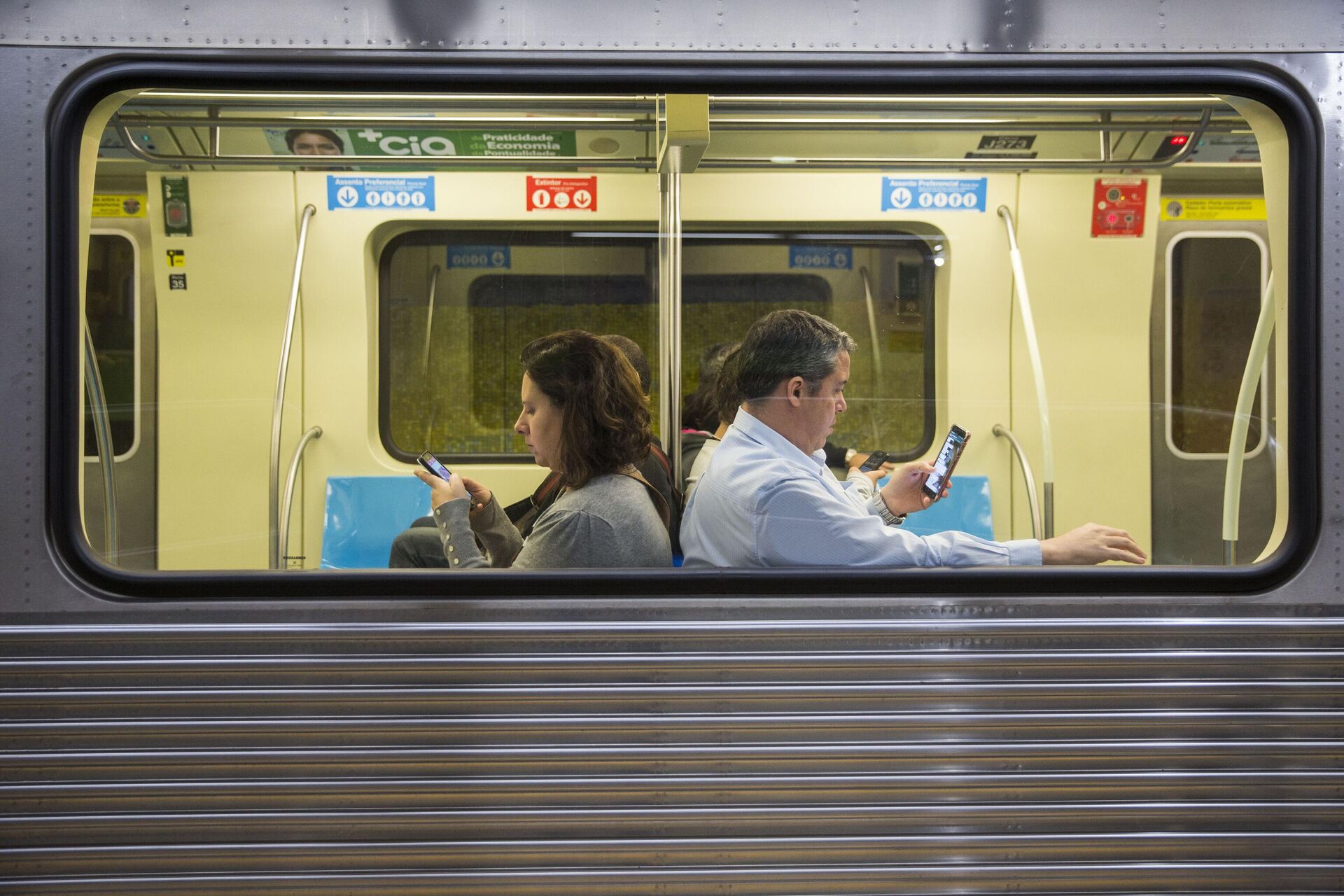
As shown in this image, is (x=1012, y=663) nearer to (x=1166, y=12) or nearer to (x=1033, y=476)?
(x=1033, y=476)

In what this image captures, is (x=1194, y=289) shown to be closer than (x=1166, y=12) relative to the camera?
No

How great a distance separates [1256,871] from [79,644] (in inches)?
88.0

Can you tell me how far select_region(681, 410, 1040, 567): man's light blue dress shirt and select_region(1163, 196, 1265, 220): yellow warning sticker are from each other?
228 centimetres

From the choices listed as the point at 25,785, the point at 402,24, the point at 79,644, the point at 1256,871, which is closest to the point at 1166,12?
the point at 402,24

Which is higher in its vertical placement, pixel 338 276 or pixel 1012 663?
pixel 338 276

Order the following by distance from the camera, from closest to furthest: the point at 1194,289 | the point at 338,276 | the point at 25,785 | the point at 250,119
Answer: the point at 25,785 < the point at 250,119 < the point at 338,276 < the point at 1194,289

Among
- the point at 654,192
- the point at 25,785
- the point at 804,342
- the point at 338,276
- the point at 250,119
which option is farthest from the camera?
the point at 338,276

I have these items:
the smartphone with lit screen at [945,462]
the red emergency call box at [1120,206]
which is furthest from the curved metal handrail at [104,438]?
the red emergency call box at [1120,206]

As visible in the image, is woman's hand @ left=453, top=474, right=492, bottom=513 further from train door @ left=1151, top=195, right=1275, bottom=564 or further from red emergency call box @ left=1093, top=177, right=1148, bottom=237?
red emergency call box @ left=1093, top=177, right=1148, bottom=237

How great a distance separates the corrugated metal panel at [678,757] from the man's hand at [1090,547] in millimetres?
135

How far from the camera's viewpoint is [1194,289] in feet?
12.2

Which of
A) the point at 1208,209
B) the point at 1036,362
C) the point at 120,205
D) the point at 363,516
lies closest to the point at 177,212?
the point at 120,205

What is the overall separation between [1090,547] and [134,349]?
79.8 inches

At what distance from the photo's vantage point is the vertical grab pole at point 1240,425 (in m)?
2.10
